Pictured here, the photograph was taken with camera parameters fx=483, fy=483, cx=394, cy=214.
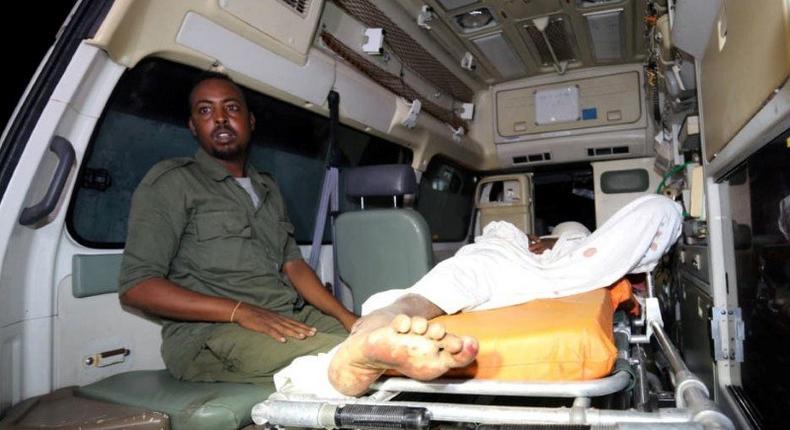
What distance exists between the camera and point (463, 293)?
1.70 metres

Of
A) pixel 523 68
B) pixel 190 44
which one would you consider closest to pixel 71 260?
pixel 190 44

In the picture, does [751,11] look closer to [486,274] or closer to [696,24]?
[696,24]

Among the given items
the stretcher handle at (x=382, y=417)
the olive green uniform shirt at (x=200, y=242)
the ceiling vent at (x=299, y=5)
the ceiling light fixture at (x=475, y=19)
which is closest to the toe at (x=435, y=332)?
the stretcher handle at (x=382, y=417)

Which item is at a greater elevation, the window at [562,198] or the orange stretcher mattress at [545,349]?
the window at [562,198]

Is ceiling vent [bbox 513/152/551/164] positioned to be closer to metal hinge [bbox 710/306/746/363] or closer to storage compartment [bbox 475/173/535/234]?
storage compartment [bbox 475/173/535/234]

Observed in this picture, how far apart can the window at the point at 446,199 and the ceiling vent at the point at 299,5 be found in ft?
8.58

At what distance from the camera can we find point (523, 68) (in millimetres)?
5094

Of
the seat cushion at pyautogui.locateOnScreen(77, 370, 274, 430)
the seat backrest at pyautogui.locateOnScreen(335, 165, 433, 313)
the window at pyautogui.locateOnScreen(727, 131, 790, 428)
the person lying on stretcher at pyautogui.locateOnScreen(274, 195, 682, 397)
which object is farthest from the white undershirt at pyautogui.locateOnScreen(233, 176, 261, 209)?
the window at pyautogui.locateOnScreen(727, 131, 790, 428)

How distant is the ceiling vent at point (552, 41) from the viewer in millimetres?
4012

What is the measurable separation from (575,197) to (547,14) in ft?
10.5

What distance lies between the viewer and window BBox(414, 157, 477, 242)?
525 centimetres

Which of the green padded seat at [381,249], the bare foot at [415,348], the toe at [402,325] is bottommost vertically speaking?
the bare foot at [415,348]

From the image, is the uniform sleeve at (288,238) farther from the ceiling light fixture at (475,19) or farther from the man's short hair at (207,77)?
the ceiling light fixture at (475,19)

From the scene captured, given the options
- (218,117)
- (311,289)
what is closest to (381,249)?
(311,289)
